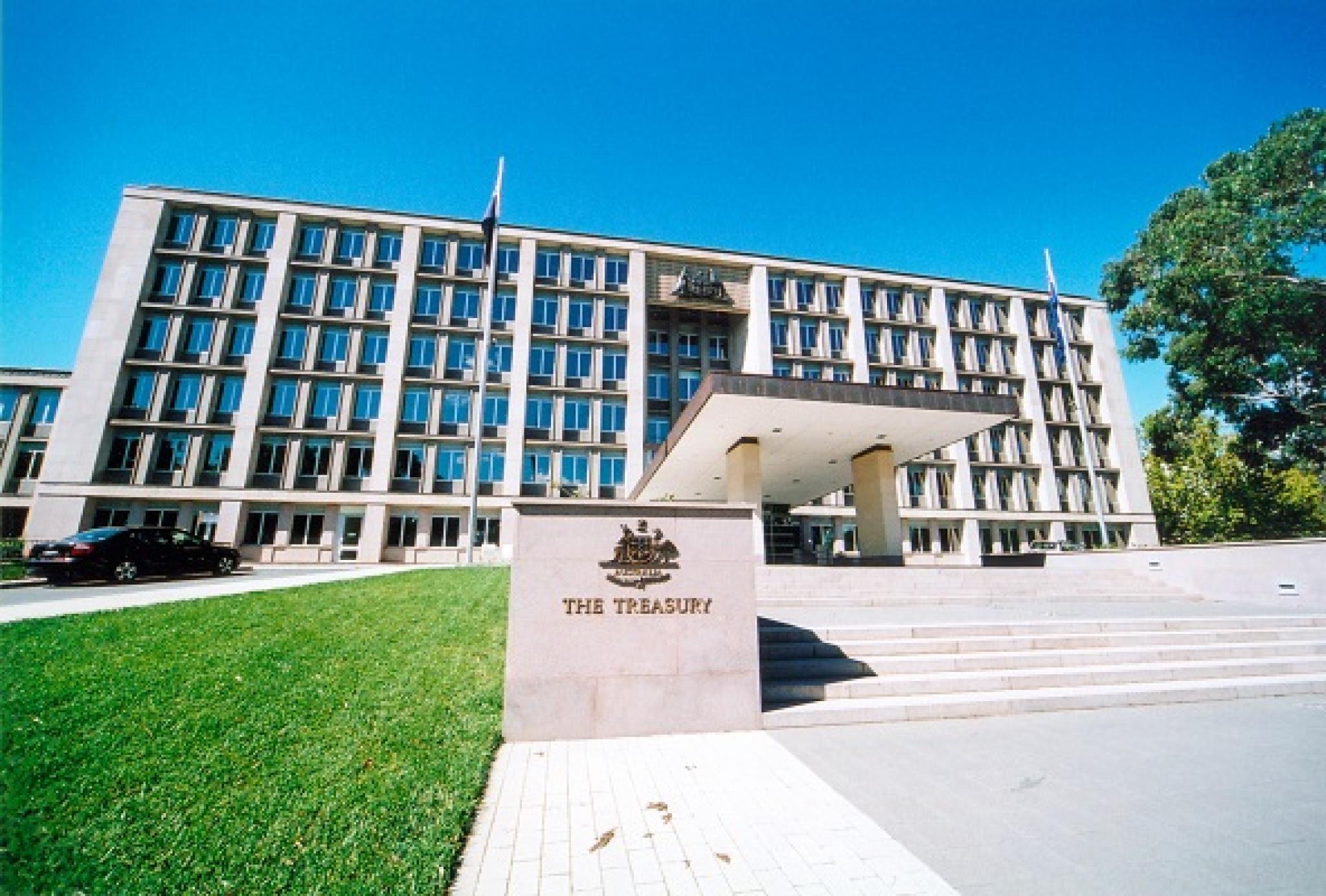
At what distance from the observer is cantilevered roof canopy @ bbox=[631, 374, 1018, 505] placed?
14.7 metres

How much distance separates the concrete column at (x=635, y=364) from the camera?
35.7 meters

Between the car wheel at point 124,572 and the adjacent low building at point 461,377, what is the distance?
11.6 meters

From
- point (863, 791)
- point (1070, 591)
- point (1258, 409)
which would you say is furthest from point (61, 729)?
point (1258, 409)

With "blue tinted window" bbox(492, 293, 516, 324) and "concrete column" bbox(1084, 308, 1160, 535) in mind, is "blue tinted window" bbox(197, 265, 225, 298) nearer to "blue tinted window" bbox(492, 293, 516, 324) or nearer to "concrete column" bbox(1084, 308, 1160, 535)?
"blue tinted window" bbox(492, 293, 516, 324)

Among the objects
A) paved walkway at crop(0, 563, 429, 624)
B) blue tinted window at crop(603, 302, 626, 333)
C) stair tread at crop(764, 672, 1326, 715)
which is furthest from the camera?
blue tinted window at crop(603, 302, 626, 333)

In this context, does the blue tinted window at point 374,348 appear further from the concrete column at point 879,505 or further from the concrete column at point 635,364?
the concrete column at point 879,505

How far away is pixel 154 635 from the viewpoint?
7.28 metres

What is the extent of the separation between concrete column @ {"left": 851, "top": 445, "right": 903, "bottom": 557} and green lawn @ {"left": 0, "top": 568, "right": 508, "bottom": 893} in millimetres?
16799

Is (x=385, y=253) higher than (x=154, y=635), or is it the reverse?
(x=385, y=253)

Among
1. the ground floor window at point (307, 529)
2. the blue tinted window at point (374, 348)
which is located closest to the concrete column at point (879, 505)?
the blue tinted window at point (374, 348)

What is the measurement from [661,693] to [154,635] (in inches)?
290

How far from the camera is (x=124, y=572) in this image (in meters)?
15.3

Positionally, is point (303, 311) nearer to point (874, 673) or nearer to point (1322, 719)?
point (874, 673)

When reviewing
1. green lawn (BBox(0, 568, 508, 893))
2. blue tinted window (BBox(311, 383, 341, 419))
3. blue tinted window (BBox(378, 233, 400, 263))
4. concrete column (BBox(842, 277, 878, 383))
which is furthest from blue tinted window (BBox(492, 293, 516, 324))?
green lawn (BBox(0, 568, 508, 893))
